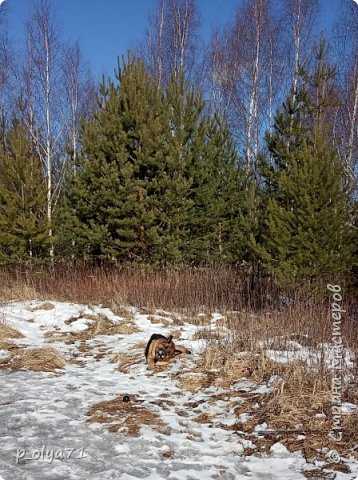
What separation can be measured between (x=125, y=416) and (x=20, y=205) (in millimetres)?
9130

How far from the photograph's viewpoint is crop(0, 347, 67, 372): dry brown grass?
4.86 metres

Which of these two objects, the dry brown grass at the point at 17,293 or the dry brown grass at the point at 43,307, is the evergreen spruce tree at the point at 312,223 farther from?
the dry brown grass at the point at 17,293

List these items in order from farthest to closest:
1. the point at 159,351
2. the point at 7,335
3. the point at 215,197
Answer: the point at 215,197 → the point at 7,335 → the point at 159,351

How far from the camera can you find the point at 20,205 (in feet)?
37.5

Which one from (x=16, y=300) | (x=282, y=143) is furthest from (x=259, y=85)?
(x=16, y=300)

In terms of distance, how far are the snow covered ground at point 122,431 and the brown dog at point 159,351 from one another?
153 mm

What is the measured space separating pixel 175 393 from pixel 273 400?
3.35 feet

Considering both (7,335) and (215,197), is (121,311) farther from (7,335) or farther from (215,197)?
(215,197)

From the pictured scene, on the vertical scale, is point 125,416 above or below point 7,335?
below

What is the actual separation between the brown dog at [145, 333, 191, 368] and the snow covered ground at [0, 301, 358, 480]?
0.50ft

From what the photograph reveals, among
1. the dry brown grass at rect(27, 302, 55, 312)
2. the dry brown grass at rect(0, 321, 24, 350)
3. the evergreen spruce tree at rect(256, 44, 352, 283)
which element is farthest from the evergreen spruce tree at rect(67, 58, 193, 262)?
the dry brown grass at rect(0, 321, 24, 350)

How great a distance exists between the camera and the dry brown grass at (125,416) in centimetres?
339

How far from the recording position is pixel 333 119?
46.7 ft

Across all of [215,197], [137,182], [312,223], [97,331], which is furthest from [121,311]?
[215,197]
